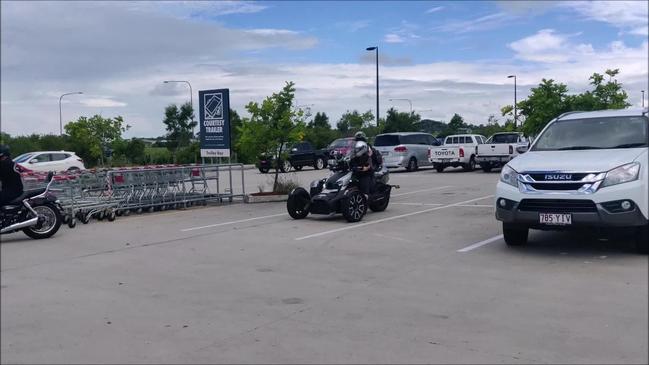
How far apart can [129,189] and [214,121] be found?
157 inches

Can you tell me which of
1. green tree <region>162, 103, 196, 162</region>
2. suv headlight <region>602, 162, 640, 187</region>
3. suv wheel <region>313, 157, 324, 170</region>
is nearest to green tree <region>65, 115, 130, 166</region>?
green tree <region>162, 103, 196, 162</region>

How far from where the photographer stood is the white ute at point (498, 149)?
1045 inches

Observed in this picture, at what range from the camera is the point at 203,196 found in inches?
647

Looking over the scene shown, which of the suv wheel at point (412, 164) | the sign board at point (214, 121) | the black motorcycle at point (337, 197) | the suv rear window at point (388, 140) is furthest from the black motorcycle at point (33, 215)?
the suv wheel at point (412, 164)

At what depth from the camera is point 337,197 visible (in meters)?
12.2

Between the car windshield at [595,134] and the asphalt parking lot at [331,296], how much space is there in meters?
1.40

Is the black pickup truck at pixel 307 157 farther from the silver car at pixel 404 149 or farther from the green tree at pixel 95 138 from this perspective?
the green tree at pixel 95 138

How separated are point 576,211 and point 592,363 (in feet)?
11.4

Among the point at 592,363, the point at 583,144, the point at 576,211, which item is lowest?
the point at 592,363

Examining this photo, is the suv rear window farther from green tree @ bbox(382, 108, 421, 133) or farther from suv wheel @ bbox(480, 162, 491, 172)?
green tree @ bbox(382, 108, 421, 133)

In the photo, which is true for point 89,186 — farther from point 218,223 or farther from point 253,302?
point 253,302

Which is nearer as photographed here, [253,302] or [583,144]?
[253,302]

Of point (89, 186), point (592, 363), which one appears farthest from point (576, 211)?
point (89, 186)

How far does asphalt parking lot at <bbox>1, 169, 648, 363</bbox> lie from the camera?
16.4ft
